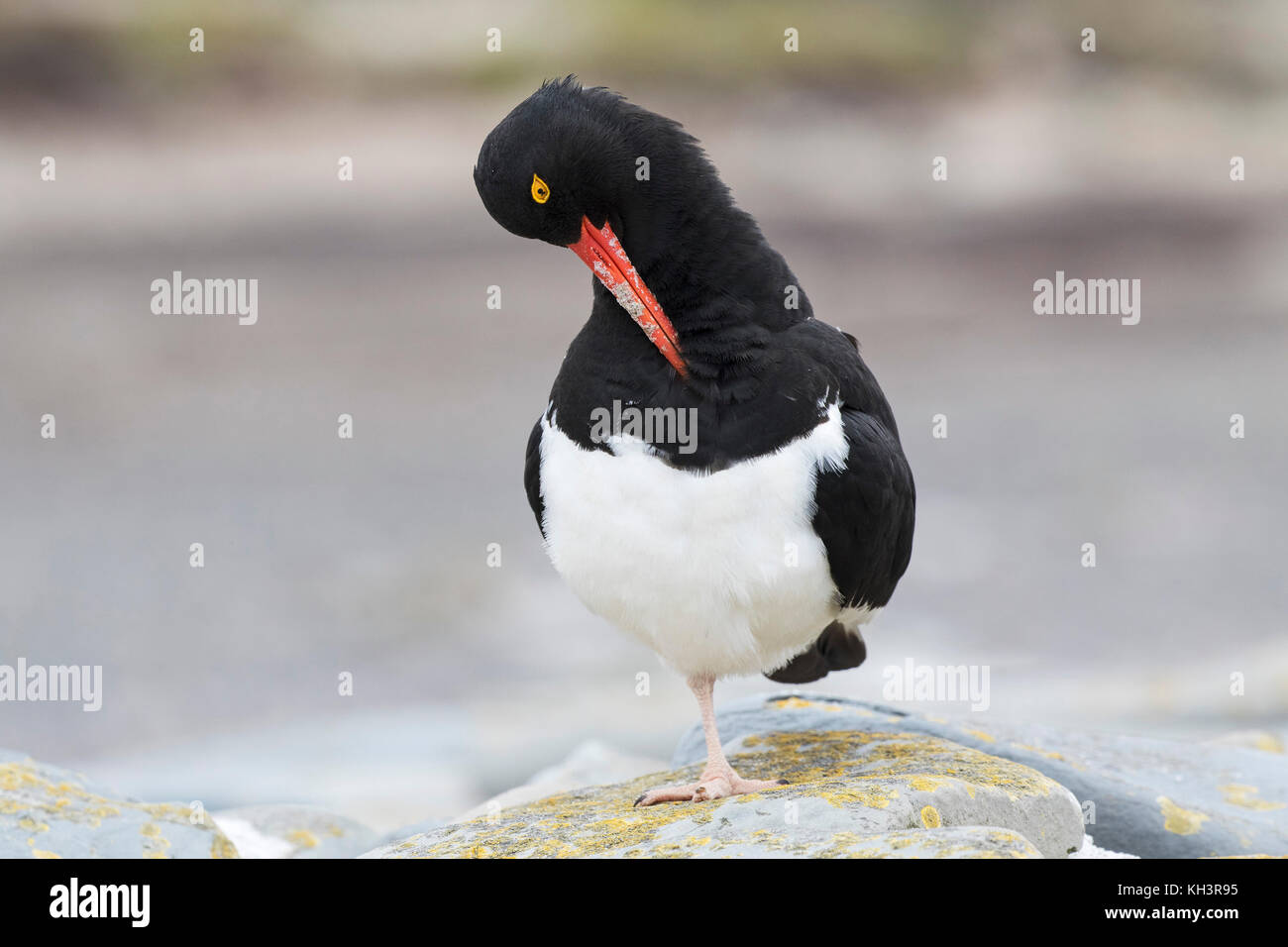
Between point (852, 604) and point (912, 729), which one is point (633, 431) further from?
point (912, 729)

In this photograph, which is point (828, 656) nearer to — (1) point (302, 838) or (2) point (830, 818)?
(2) point (830, 818)

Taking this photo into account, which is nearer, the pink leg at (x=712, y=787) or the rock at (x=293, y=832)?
the pink leg at (x=712, y=787)

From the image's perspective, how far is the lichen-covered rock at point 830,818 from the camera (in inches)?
152

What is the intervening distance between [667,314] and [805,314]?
586 mm

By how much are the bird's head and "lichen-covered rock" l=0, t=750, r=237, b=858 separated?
260cm

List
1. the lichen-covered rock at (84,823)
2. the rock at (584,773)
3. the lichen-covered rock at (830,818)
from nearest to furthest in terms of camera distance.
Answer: the lichen-covered rock at (830,818) < the lichen-covered rock at (84,823) < the rock at (584,773)

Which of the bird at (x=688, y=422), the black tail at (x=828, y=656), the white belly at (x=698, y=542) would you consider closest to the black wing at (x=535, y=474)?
the bird at (x=688, y=422)

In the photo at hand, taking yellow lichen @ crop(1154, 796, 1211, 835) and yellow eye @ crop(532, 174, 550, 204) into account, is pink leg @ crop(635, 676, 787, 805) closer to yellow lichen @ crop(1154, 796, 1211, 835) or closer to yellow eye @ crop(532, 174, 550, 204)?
yellow lichen @ crop(1154, 796, 1211, 835)

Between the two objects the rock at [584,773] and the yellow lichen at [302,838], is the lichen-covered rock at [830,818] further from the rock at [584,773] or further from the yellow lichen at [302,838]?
the yellow lichen at [302,838]

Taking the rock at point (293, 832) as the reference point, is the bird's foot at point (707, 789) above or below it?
above

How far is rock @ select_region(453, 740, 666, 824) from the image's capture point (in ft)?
21.0

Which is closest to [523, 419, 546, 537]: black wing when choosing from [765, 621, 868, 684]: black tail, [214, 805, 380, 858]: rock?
[765, 621, 868, 684]: black tail

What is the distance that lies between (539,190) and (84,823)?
114 inches

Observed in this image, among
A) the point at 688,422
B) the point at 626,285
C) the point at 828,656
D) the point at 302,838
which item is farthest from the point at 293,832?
the point at 626,285
